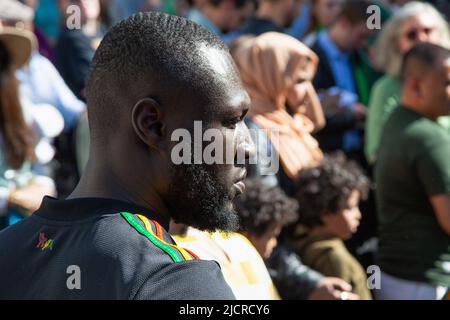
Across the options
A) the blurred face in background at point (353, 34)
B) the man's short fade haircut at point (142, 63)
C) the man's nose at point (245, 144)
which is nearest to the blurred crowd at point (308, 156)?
the blurred face in background at point (353, 34)

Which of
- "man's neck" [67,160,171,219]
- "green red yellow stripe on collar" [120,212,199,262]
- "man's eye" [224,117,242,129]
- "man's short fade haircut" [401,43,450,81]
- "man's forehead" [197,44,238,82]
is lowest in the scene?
"man's short fade haircut" [401,43,450,81]

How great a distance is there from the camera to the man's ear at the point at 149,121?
5.65 feet

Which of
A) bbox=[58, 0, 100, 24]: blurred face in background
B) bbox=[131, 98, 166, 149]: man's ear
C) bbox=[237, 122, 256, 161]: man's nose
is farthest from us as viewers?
bbox=[58, 0, 100, 24]: blurred face in background

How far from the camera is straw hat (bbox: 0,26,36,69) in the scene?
4223 mm

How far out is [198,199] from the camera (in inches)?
71.1

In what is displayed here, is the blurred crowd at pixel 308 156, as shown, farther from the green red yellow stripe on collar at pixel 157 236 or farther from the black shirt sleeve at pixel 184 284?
the black shirt sleeve at pixel 184 284

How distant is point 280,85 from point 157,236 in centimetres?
317

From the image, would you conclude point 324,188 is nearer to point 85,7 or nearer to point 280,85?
point 280,85

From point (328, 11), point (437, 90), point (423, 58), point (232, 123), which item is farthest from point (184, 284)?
point (328, 11)

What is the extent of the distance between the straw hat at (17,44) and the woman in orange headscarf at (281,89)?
1.10m

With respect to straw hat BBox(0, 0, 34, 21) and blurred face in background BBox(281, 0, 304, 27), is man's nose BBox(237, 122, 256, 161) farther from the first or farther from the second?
blurred face in background BBox(281, 0, 304, 27)

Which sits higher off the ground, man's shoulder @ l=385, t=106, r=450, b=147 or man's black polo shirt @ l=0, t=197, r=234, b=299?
man's black polo shirt @ l=0, t=197, r=234, b=299

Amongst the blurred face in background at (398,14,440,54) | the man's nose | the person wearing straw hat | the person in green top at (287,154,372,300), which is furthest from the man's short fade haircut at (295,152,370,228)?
the man's nose
